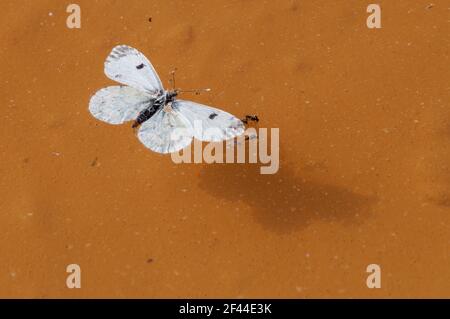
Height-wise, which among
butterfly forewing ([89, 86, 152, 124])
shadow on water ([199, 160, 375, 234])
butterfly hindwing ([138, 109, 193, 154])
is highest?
butterfly forewing ([89, 86, 152, 124])

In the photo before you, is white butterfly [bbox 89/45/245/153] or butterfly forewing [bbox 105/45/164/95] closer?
white butterfly [bbox 89/45/245/153]

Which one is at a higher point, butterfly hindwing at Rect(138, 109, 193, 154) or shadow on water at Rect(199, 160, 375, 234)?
butterfly hindwing at Rect(138, 109, 193, 154)

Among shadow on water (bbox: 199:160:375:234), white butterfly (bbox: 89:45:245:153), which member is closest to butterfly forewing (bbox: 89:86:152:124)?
white butterfly (bbox: 89:45:245:153)

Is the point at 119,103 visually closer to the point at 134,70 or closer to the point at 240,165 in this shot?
the point at 134,70

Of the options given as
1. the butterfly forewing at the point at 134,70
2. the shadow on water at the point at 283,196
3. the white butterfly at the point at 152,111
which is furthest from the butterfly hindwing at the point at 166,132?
the shadow on water at the point at 283,196

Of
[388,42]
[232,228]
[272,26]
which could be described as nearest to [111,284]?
[232,228]

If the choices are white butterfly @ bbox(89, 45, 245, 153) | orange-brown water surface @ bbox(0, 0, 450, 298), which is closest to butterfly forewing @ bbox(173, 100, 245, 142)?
white butterfly @ bbox(89, 45, 245, 153)

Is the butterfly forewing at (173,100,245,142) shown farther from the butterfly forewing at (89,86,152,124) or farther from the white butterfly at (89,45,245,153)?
the butterfly forewing at (89,86,152,124)

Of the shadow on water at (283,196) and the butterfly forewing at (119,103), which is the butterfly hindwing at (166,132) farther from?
the shadow on water at (283,196)
